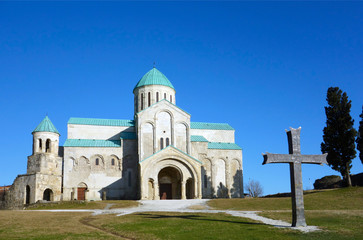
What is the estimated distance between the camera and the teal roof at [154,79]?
5225 cm

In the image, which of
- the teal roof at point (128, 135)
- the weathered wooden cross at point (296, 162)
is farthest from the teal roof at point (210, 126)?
the weathered wooden cross at point (296, 162)

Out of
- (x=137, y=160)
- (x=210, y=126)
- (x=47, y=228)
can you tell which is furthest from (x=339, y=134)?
(x=47, y=228)

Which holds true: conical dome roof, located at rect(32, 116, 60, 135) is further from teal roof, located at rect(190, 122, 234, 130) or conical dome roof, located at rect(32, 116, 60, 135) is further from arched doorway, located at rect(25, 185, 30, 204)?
teal roof, located at rect(190, 122, 234, 130)

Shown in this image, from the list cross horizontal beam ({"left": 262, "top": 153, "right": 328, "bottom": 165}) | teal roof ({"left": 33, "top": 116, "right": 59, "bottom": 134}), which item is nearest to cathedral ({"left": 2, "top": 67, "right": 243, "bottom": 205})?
teal roof ({"left": 33, "top": 116, "right": 59, "bottom": 134})

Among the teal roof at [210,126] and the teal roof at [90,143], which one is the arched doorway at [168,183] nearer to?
the teal roof at [90,143]

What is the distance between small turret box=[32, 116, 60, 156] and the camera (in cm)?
4565

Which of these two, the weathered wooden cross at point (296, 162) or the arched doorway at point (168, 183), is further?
the arched doorway at point (168, 183)

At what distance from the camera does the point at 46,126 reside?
152 ft

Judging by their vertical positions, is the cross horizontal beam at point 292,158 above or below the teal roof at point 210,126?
below

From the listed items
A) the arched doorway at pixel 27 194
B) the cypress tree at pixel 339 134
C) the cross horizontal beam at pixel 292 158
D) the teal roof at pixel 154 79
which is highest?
the teal roof at pixel 154 79

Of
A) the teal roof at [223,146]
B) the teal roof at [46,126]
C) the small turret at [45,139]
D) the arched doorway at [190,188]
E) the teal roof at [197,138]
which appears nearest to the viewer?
the arched doorway at [190,188]

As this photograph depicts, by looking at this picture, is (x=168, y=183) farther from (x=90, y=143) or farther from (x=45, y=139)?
(x=45, y=139)

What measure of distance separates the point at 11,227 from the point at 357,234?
17379 mm

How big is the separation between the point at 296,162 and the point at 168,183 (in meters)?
29.2
